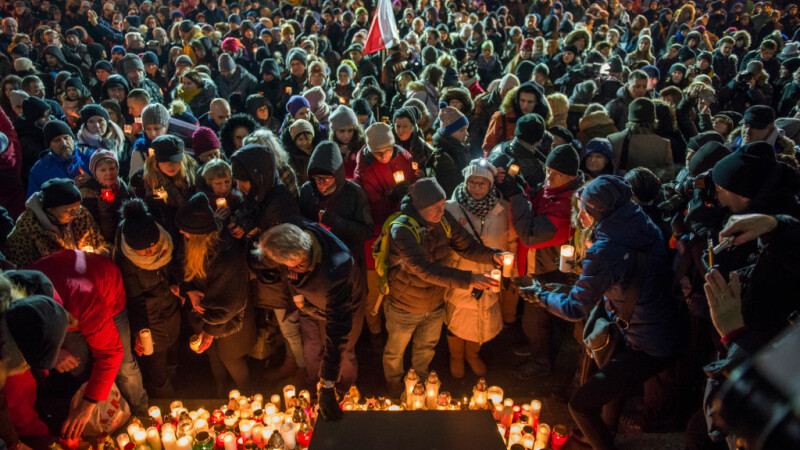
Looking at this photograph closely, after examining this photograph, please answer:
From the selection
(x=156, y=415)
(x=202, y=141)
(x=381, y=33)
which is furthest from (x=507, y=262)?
(x=381, y=33)

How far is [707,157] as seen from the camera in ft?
12.4

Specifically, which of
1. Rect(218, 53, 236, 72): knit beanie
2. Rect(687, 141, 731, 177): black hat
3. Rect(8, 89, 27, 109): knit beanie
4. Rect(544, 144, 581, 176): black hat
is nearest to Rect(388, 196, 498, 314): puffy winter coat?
Rect(544, 144, 581, 176): black hat

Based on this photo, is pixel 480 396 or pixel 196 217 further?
pixel 480 396

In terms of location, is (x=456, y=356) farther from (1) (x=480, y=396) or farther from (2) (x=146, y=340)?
(2) (x=146, y=340)

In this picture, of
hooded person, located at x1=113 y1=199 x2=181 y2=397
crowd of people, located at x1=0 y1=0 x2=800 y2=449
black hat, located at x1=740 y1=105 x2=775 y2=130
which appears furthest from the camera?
black hat, located at x1=740 y1=105 x2=775 y2=130

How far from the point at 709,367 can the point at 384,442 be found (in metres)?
1.83

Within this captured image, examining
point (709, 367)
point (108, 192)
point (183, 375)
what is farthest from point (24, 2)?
point (709, 367)

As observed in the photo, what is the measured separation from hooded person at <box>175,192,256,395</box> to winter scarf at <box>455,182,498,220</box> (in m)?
1.81

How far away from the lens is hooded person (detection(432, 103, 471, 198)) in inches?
200

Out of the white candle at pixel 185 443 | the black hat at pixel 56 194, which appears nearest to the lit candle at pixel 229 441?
the white candle at pixel 185 443

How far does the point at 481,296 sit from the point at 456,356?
30.7 inches

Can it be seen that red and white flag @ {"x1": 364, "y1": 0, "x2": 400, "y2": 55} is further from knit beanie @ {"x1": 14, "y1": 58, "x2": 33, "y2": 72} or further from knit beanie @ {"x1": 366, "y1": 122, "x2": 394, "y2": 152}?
knit beanie @ {"x1": 14, "y1": 58, "x2": 33, "y2": 72}

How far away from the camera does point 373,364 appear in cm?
467

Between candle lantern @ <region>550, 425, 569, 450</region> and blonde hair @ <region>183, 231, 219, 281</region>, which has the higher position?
blonde hair @ <region>183, 231, 219, 281</region>
